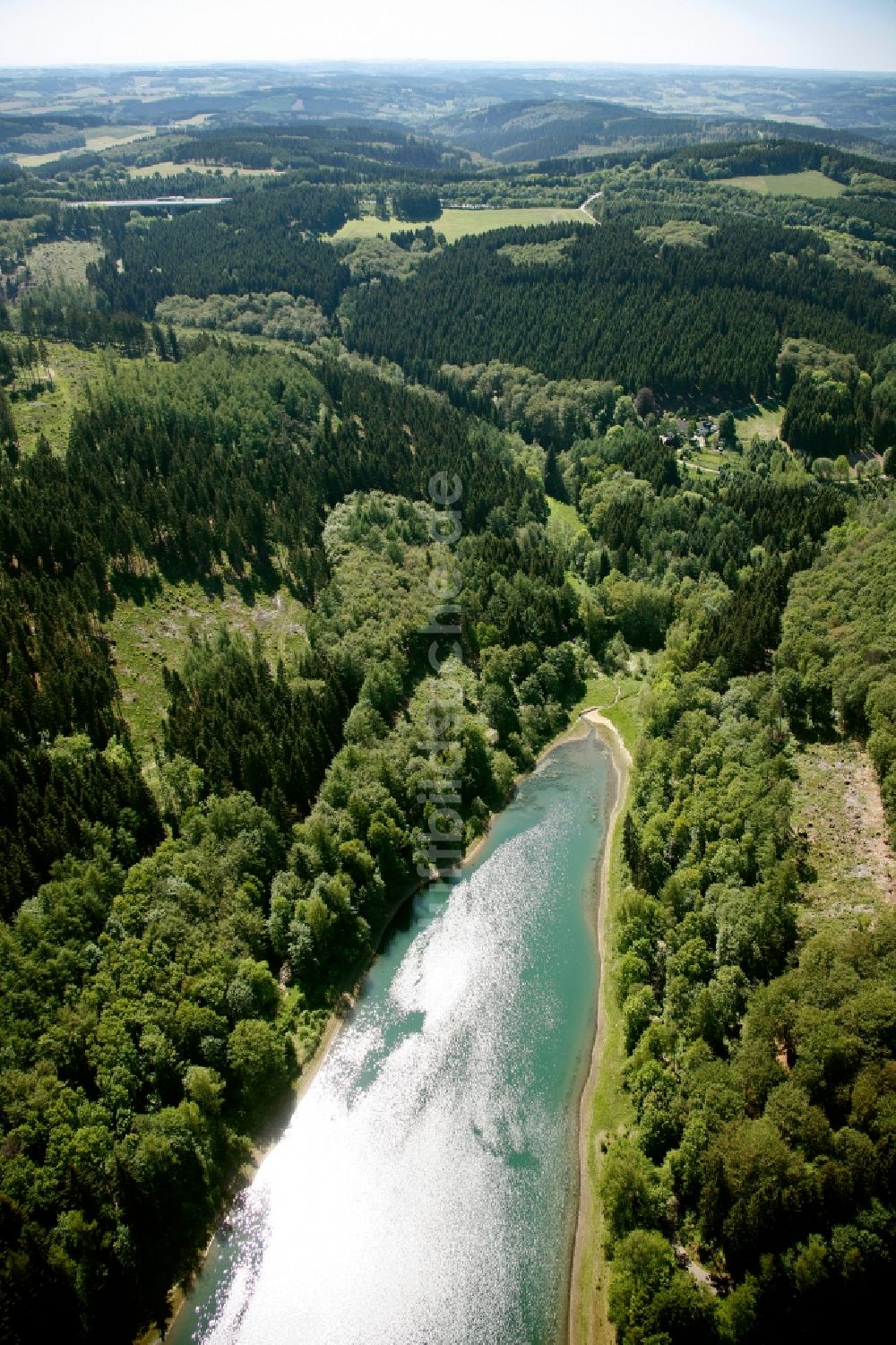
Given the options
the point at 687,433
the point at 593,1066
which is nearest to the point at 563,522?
the point at 687,433

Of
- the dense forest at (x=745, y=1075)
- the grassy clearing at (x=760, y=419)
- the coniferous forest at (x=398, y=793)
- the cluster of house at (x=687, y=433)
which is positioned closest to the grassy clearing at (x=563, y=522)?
the coniferous forest at (x=398, y=793)

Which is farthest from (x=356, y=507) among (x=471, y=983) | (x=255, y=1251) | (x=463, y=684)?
(x=255, y=1251)

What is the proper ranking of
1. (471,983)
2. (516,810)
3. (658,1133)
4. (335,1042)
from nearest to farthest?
(658,1133)
(335,1042)
(471,983)
(516,810)

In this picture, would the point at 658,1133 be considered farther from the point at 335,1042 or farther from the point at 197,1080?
the point at 197,1080

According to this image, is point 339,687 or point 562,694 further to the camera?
point 562,694

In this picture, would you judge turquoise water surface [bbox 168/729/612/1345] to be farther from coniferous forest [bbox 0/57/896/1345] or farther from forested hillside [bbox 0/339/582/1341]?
forested hillside [bbox 0/339/582/1341]

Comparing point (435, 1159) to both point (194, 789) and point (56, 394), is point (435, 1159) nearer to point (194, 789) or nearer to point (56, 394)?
point (194, 789)


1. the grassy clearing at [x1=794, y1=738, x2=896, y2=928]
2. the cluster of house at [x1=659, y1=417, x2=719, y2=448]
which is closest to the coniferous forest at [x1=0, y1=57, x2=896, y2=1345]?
the grassy clearing at [x1=794, y1=738, x2=896, y2=928]
